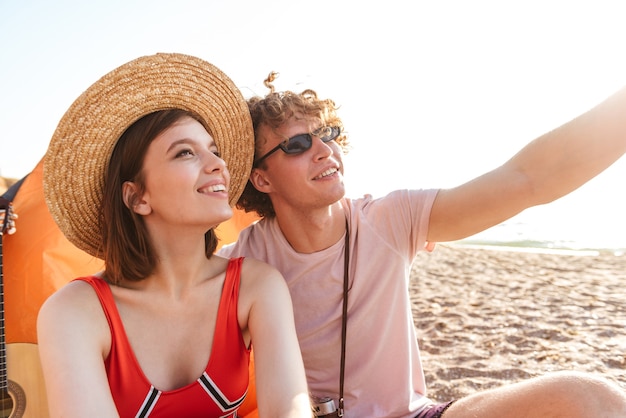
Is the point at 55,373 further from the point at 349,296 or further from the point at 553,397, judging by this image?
the point at 553,397

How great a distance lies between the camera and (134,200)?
2.17 metres

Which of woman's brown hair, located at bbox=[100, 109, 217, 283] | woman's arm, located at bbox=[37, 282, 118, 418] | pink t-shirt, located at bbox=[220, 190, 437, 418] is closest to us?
woman's arm, located at bbox=[37, 282, 118, 418]

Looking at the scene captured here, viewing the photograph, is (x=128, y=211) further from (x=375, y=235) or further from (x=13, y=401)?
(x=13, y=401)

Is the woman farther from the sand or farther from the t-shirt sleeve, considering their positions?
the sand

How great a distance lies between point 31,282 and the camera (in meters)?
3.11

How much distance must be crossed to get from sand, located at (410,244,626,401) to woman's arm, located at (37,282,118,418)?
277 cm

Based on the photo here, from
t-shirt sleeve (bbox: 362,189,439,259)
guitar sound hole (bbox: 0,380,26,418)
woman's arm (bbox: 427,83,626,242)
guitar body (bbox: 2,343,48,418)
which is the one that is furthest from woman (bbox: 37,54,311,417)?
guitar sound hole (bbox: 0,380,26,418)

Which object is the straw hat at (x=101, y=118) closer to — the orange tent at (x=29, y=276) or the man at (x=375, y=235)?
the man at (x=375, y=235)

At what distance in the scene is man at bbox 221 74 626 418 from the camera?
77.0 inches

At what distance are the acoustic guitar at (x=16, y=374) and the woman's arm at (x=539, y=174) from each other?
2377 mm

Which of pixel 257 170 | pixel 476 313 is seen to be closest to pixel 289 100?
pixel 257 170

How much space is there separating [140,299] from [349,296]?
90 cm

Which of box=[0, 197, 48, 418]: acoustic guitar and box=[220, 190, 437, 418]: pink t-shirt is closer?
box=[220, 190, 437, 418]: pink t-shirt

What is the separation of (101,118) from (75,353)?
94 centimetres
